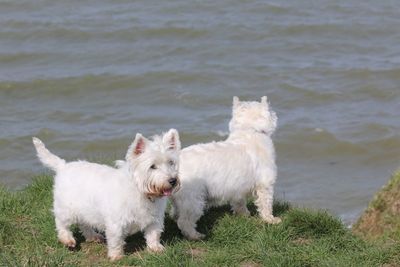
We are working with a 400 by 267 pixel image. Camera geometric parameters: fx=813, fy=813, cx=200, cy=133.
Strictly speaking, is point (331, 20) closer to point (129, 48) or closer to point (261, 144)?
point (129, 48)

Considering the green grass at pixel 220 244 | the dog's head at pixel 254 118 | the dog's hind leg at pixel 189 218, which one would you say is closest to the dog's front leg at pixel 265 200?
the green grass at pixel 220 244

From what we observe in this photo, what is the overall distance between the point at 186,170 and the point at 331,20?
44.6 ft

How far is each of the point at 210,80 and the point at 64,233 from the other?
9874 millimetres

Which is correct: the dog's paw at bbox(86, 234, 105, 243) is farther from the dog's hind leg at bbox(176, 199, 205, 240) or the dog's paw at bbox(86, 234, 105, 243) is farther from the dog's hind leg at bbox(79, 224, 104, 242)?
the dog's hind leg at bbox(176, 199, 205, 240)

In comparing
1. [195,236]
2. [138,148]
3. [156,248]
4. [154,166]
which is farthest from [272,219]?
[138,148]

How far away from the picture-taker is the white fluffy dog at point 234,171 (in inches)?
294

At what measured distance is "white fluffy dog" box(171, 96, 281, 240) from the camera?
24.5ft

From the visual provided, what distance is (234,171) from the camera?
7773 mm

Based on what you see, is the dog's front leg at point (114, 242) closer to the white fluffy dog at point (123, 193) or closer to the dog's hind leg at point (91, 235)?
the white fluffy dog at point (123, 193)

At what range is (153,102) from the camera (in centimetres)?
1584

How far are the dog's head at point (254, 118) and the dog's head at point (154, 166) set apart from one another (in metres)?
1.65

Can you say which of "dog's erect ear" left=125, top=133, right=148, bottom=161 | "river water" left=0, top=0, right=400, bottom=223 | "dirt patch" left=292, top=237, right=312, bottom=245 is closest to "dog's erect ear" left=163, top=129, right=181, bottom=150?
"dog's erect ear" left=125, top=133, right=148, bottom=161

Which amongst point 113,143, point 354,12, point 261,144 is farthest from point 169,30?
point 261,144

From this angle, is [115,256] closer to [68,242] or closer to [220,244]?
[68,242]
